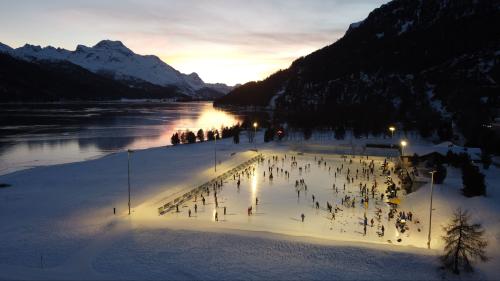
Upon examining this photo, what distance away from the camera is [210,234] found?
3158cm

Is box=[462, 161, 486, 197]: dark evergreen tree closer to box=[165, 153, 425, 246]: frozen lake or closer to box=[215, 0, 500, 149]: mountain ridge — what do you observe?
box=[165, 153, 425, 246]: frozen lake

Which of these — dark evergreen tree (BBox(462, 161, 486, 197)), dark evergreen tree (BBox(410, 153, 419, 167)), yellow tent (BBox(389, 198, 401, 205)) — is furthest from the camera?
dark evergreen tree (BBox(410, 153, 419, 167))

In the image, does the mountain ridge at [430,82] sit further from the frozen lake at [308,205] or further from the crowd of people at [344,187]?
the frozen lake at [308,205]

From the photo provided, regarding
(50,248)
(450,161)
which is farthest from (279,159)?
(50,248)

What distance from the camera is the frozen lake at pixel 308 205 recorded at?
3478cm

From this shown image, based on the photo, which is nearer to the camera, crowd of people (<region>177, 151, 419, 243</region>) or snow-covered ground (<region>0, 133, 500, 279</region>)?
snow-covered ground (<region>0, 133, 500, 279</region>)

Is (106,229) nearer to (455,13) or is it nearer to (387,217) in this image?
(387,217)

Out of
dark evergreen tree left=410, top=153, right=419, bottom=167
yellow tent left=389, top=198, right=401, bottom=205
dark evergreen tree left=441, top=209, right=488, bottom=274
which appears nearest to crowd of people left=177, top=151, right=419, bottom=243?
yellow tent left=389, top=198, right=401, bottom=205

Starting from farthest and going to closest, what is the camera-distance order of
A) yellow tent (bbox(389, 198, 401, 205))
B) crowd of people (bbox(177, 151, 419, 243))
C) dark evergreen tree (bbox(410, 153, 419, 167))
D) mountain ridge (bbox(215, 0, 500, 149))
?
mountain ridge (bbox(215, 0, 500, 149)) → dark evergreen tree (bbox(410, 153, 419, 167)) → yellow tent (bbox(389, 198, 401, 205)) → crowd of people (bbox(177, 151, 419, 243))

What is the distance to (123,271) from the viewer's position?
2581 centimetres

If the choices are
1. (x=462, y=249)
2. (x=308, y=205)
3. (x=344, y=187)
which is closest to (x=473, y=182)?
(x=462, y=249)

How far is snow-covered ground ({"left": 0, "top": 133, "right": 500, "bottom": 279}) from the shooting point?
1024 inches

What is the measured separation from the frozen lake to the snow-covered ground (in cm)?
18

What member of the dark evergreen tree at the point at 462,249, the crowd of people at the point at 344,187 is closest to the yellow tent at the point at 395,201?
the crowd of people at the point at 344,187
